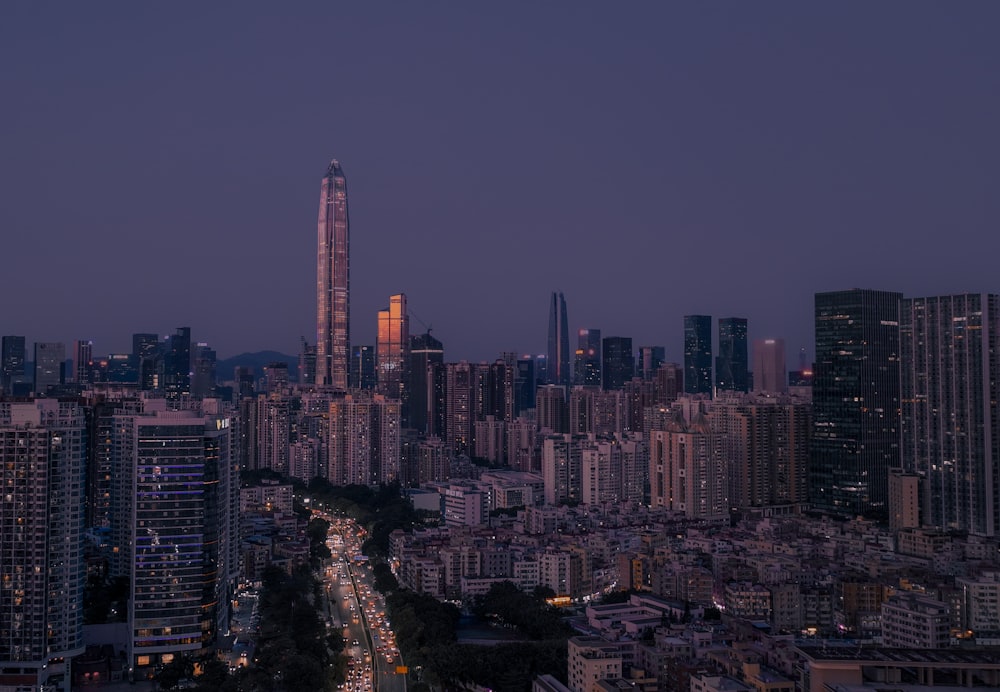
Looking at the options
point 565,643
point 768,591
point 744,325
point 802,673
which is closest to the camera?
point 802,673

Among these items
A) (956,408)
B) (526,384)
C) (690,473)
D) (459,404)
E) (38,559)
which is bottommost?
(690,473)

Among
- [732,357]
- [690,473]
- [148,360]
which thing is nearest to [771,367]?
[732,357]

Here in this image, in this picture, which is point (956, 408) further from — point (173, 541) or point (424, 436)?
point (424, 436)

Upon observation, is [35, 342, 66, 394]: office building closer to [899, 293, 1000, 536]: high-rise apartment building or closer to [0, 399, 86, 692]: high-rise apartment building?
[0, 399, 86, 692]: high-rise apartment building

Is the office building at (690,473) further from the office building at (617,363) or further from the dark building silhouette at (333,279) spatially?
the dark building silhouette at (333,279)

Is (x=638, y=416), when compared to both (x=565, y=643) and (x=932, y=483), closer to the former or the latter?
(x=932, y=483)

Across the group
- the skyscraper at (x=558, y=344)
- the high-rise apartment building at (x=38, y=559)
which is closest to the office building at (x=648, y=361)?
the skyscraper at (x=558, y=344)

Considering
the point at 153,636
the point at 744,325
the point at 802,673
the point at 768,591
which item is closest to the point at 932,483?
the point at 768,591

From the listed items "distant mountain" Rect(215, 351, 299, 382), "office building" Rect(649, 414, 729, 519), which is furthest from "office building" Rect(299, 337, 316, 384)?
"office building" Rect(649, 414, 729, 519)
